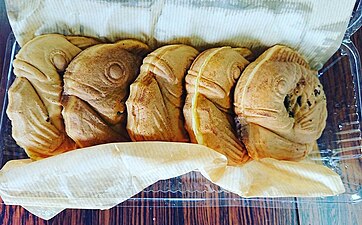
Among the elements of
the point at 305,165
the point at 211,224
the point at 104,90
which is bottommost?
the point at 211,224

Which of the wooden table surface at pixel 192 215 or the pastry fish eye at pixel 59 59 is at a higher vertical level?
the pastry fish eye at pixel 59 59

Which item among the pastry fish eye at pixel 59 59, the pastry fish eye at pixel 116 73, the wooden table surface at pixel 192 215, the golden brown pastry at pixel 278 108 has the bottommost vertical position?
the wooden table surface at pixel 192 215

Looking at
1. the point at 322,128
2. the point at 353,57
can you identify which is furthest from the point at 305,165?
the point at 353,57

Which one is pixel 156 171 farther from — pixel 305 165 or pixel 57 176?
pixel 305 165

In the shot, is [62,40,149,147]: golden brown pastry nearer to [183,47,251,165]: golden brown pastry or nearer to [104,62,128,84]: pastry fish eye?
[104,62,128,84]: pastry fish eye

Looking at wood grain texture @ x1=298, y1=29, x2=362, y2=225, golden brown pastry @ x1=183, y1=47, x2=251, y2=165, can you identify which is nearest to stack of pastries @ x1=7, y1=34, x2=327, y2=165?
golden brown pastry @ x1=183, y1=47, x2=251, y2=165

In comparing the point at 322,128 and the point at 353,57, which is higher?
the point at 353,57

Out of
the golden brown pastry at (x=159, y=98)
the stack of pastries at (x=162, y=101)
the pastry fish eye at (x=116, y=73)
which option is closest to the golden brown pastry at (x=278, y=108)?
the stack of pastries at (x=162, y=101)

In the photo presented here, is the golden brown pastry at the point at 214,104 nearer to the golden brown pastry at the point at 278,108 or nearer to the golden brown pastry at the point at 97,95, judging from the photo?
the golden brown pastry at the point at 278,108
